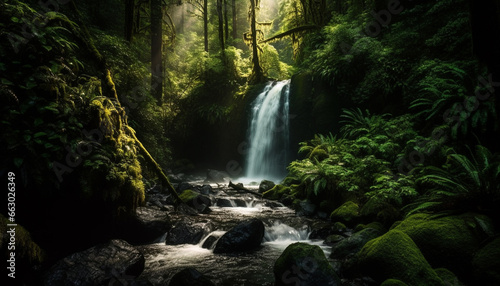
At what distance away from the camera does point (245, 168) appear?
16594 millimetres

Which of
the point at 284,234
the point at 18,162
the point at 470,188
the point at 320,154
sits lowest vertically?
the point at 284,234

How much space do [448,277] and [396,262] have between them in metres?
0.66

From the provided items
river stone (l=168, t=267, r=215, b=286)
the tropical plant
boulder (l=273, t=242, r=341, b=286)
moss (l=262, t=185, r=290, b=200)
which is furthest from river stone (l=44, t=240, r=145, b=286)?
moss (l=262, t=185, r=290, b=200)

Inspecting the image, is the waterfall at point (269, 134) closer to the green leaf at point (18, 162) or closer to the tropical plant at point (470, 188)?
the tropical plant at point (470, 188)

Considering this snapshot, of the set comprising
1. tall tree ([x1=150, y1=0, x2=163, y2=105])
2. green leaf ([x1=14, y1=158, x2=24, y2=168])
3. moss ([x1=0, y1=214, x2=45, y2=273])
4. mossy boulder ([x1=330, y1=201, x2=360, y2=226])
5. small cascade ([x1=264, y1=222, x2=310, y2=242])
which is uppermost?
tall tree ([x1=150, y1=0, x2=163, y2=105])

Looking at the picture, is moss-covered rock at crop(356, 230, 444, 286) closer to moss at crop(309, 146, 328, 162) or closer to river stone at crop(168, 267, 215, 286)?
river stone at crop(168, 267, 215, 286)

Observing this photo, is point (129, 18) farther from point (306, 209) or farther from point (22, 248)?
point (306, 209)

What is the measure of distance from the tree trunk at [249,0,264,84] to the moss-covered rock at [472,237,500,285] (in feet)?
50.5

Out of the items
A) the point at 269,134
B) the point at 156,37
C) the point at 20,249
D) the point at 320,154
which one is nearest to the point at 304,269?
the point at 20,249

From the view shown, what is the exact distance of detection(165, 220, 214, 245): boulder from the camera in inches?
224

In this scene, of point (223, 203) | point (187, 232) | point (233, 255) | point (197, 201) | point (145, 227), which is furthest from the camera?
point (223, 203)

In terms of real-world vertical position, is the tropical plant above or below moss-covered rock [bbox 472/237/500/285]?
above

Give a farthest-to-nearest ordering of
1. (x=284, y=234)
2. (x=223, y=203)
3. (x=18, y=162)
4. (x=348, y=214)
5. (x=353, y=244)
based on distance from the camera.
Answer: (x=223, y=203), (x=348, y=214), (x=284, y=234), (x=353, y=244), (x=18, y=162)

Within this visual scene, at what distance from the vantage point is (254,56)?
55.7ft
